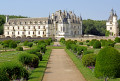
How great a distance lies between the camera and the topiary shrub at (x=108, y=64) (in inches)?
465

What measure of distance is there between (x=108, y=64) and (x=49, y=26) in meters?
58.8

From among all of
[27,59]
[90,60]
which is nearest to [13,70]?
[27,59]

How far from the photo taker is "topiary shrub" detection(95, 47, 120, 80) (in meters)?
11.8

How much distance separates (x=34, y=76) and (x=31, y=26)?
202 ft

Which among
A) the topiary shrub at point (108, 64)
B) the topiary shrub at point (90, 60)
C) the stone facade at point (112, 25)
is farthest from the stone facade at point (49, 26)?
the topiary shrub at point (108, 64)

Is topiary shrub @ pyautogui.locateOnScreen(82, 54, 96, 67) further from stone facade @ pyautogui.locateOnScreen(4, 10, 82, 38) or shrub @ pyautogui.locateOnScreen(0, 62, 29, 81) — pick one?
stone facade @ pyautogui.locateOnScreen(4, 10, 82, 38)

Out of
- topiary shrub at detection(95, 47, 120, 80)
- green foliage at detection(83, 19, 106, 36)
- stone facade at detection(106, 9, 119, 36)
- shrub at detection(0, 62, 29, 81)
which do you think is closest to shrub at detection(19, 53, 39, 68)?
shrub at detection(0, 62, 29, 81)

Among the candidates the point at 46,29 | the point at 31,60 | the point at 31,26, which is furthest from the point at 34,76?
the point at 31,26

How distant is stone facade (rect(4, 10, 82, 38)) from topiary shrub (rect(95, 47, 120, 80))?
182 ft

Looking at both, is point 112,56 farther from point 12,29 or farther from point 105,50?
point 12,29

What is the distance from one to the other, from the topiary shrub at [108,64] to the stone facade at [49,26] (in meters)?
55.5

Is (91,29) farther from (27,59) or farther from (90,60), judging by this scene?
(27,59)

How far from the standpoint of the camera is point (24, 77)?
35.5 ft

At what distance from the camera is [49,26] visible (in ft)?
230
